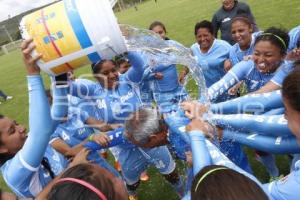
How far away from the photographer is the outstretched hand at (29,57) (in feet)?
7.36

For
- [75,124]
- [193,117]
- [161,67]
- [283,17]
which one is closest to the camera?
[193,117]

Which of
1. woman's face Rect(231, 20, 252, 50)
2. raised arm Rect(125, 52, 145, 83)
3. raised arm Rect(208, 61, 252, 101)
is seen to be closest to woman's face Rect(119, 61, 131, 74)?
raised arm Rect(125, 52, 145, 83)

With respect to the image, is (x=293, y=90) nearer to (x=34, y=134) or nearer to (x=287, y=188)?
(x=287, y=188)

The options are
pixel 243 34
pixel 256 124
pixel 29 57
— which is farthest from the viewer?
pixel 243 34

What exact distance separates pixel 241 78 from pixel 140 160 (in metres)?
1.49

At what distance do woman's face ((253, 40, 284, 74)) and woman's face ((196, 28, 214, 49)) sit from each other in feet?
6.14

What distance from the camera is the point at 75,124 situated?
4133mm

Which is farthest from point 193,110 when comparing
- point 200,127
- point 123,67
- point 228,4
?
point 228,4

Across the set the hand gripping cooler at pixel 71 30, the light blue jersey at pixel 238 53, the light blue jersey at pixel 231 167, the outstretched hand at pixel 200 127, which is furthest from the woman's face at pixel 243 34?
Answer: the hand gripping cooler at pixel 71 30

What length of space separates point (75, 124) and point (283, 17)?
10747mm

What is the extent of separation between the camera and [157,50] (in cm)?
436

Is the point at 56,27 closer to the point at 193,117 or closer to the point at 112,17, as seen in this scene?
the point at 112,17

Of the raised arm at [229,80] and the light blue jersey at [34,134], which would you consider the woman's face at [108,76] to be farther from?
the light blue jersey at [34,134]

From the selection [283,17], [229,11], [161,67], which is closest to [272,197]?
[161,67]
